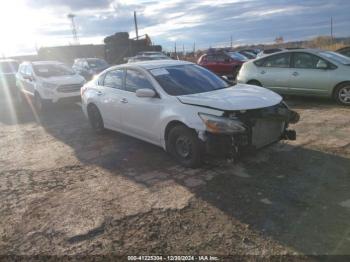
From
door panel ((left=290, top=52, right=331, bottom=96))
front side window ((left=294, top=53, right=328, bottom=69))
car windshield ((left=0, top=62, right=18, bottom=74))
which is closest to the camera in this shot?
door panel ((left=290, top=52, right=331, bottom=96))

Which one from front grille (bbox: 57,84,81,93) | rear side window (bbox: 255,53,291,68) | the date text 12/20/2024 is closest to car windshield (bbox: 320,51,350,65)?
rear side window (bbox: 255,53,291,68)

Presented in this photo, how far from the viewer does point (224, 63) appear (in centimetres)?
1788

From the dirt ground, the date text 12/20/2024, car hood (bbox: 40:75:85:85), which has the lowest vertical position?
the date text 12/20/2024

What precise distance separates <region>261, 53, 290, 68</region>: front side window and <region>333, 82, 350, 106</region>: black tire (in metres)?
1.59

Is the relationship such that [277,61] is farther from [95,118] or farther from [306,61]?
[95,118]

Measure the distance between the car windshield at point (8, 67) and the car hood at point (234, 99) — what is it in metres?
14.2

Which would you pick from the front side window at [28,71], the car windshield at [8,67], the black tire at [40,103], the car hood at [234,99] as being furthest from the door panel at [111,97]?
the car windshield at [8,67]

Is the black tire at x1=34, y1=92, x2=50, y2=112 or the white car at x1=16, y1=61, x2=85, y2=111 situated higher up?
the white car at x1=16, y1=61, x2=85, y2=111

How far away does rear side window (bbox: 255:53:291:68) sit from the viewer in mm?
10155

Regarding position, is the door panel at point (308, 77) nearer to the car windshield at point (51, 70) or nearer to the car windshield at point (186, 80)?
the car windshield at point (186, 80)

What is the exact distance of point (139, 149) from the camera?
655 cm

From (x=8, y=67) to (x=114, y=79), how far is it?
493 inches

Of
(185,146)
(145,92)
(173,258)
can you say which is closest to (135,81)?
(145,92)

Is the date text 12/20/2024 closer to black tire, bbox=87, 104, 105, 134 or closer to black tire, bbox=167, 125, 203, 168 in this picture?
black tire, bbox=167, 125, 203, 168
